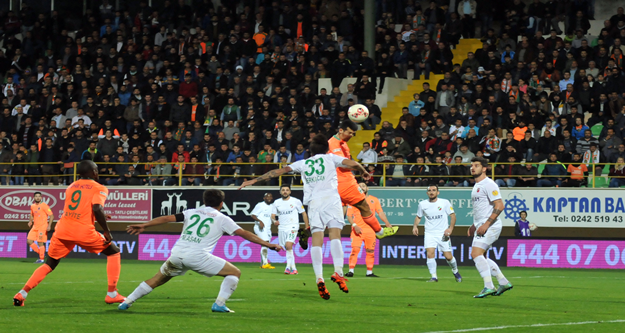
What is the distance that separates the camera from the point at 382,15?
3303 centimetres

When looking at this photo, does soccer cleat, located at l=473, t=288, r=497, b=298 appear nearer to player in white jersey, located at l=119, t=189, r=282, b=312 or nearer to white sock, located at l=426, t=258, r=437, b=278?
white sock, located at l=426, t=258, r=437, b=278

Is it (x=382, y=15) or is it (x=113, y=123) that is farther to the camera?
(x=382, y=15)

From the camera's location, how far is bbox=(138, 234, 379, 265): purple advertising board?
80.4 feet

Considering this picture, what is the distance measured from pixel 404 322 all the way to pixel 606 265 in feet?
49.0

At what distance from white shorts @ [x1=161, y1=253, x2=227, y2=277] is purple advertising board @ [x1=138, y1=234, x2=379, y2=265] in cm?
1417

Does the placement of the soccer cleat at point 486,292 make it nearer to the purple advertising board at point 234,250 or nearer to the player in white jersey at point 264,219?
the player in white jersey at point 264,219

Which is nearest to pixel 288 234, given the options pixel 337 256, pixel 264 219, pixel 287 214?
pixel 287 214

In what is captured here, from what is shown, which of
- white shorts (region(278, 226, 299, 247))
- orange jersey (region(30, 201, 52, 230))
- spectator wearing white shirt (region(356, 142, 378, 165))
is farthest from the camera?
spectator wearing white shirt (region(356, 142, 378, 165))

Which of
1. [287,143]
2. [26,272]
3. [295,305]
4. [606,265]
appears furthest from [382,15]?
[295,305]

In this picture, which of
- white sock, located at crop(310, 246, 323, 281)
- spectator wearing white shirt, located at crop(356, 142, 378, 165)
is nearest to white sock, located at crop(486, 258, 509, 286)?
white sock, located at crop(310, 246, 323, 281)

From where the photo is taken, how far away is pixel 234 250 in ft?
81.7

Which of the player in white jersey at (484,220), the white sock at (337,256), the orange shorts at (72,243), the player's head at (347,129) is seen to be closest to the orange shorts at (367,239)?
the player in white jersey at (484,220)

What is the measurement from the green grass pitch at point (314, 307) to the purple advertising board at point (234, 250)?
6.51m

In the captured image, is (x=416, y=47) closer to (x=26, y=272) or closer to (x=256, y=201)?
(x=256, y=201)
